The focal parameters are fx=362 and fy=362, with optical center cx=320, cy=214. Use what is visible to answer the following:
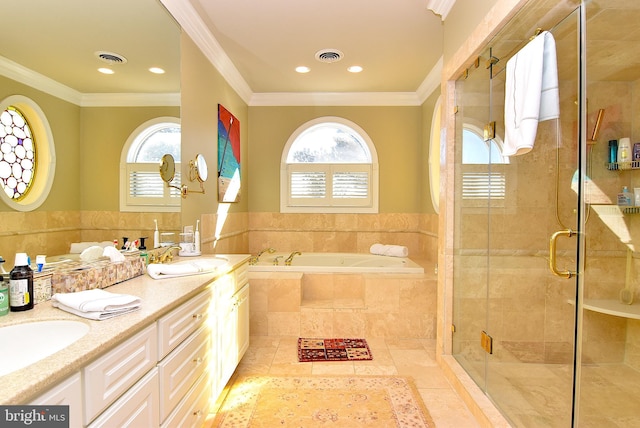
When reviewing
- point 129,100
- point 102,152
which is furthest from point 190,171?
point 102,152

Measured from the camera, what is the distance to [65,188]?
1559mm

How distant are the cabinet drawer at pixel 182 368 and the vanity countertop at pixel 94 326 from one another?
0.21 meters

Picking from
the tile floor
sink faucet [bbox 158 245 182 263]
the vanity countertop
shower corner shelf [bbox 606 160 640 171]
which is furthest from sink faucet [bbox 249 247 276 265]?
shower corner shelf [bbox 606 160 640 171]

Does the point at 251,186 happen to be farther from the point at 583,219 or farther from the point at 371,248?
the point at 583,219

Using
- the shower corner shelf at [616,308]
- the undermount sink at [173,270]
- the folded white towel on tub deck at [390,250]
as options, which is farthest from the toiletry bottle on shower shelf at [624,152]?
the undermount sink at [173,270]

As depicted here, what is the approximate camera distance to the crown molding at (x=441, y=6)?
96.9 inches

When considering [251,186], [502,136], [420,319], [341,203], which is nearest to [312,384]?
[420,319]

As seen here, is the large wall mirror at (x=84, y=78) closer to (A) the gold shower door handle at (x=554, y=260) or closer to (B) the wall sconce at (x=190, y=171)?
(B) the wall sconce at (x=190, y=171)

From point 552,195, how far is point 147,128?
2648 millimetres

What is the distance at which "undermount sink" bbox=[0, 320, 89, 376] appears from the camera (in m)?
1.11

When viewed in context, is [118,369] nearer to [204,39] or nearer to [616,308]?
[204,39]

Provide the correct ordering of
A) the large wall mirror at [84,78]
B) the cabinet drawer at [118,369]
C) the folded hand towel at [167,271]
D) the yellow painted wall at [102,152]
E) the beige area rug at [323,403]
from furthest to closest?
the beige area rug at [323,403] < the folded hand towel at [167,271] < the yellow painted wall at [102,152] < the large wall mirror at [84,78] < the cabinet drawer at [118,369]

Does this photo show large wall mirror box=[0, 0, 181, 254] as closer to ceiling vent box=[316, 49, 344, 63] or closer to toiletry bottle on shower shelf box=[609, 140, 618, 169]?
ceiling vent box=[316, 49, 344, 63]

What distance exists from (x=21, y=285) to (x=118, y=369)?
0.53 meters
